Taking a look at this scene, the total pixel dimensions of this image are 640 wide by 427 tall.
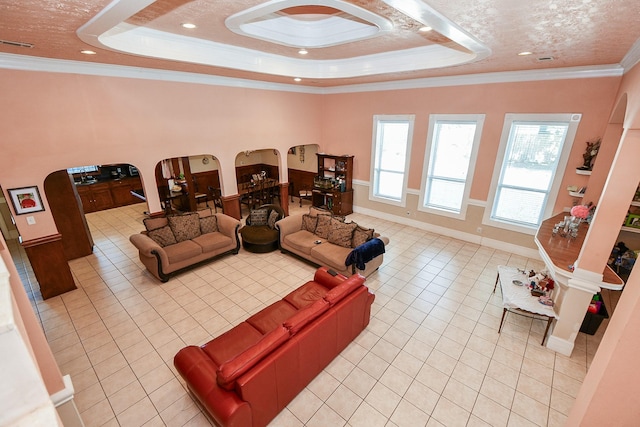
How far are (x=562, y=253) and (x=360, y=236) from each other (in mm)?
2962

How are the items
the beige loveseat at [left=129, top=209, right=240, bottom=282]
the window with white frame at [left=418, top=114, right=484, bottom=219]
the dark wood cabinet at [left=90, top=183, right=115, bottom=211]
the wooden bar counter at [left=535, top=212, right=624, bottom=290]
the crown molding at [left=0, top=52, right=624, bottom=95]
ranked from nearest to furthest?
the wooden bar counter at [left=535, top=212, right=624, bottom=290]
the crown molding at [left=0, top=52, right=624, bottom=95]
the beige loveseat at [left=129, top=209, right=240, bottom=282]
the window with white frame at [left=418, top=114, right=484, bottom=219]
the dark wood cabinet at [left=90, top=183, right=115, bottom=211]

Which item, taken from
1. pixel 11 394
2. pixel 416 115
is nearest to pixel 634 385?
pixel 11 394

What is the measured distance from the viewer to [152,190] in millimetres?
5609

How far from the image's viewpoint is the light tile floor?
296cm

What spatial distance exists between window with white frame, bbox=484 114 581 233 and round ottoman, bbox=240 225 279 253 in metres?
4.93

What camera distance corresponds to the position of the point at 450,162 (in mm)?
6617

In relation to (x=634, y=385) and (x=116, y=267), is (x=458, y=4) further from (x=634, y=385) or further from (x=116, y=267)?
(x=116, y=267)

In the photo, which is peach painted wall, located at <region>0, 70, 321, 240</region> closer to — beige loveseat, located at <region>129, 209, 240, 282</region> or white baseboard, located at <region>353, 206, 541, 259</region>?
beige loveseat, located at <region>129, 209, 240, 282</region>

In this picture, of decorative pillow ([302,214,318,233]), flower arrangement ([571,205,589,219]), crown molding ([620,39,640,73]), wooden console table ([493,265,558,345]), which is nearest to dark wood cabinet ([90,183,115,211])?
decorative pillow ([302,214,318,233])

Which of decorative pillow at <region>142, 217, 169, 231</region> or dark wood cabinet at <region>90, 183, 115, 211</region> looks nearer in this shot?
decorative pillow at <region>142, 217, 169, 231</region>

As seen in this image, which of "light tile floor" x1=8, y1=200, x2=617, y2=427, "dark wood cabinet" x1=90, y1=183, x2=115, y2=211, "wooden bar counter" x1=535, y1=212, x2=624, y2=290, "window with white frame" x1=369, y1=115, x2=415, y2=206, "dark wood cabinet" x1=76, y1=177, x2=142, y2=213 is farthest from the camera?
"dark wood cabinet" x1=90, y1=183, x2=115, y2=211

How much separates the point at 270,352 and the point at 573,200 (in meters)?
6.13

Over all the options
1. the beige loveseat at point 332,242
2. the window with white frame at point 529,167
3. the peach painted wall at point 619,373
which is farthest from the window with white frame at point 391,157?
the peach painted wall at point 619,373

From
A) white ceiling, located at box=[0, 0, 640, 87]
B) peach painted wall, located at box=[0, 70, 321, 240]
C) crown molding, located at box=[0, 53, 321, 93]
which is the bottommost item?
peach painted wall, located at box=[0, 70, 321, 240]
